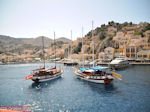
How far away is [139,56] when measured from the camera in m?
104

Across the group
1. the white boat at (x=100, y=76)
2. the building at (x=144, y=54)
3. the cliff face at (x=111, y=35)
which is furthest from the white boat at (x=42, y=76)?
the cliff face at (x=111, y=35)

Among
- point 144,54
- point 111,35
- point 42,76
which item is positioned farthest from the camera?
point 111,35

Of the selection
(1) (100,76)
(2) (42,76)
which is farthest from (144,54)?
(2) (42,76)

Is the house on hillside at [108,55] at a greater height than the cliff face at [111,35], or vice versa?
the cliff face at [111,35]

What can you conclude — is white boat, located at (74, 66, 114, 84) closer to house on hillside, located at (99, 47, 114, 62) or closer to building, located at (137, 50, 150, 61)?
building, located at (137, 50, 150, 61)

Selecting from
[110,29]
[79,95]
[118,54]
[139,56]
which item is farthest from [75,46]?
[79,95]

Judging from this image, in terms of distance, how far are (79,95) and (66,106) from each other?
21.7 ft

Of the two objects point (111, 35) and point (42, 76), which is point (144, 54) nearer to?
point (111, 35)

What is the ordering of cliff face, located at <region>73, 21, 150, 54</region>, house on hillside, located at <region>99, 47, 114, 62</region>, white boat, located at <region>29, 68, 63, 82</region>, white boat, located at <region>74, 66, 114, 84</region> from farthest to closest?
cliff face, located at <region>73, 21, 150, 54</region>
house on hillside, located at <region>99, 47, 114, 62</region>
white boat, located at <region>29, 68, 63, 82</region>
white boat, located at <region>74, 66, 114, 84</region>

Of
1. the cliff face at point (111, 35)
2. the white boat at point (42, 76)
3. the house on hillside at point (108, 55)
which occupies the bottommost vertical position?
the white boat at point (42, 76)

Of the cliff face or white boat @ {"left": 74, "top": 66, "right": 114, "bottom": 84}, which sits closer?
white boat @ {"left": 74, "top": 66, "right": 114, "bottom": 84}

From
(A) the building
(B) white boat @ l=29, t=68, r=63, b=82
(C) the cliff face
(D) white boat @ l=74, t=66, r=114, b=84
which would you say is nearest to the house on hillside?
(C) the cliff face

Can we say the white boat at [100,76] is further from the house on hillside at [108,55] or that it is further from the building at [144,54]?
the house on hillside at [108,55]

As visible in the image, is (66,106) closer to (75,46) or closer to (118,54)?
(118,54)
